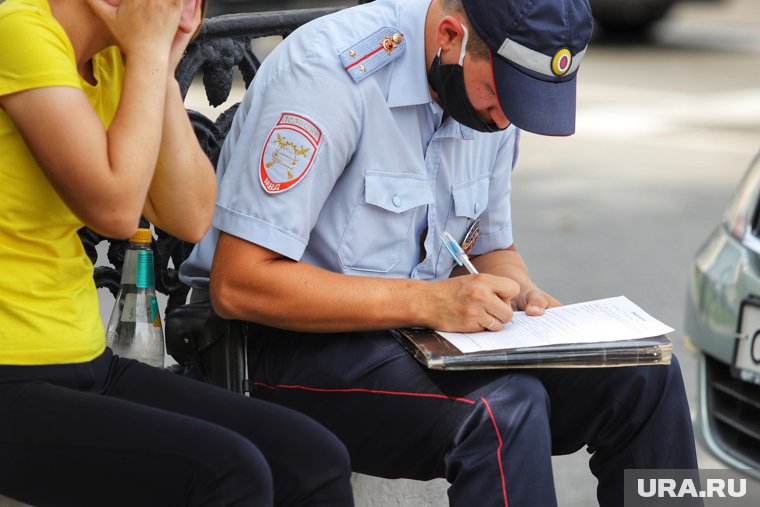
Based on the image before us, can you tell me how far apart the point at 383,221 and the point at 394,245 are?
0.06 meters

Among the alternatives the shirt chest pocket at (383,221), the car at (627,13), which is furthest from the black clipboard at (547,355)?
the car at (627,13)

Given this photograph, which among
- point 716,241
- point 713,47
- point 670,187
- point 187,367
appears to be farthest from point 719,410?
point 713,47

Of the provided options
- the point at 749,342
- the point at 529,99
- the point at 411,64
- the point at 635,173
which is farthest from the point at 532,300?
the point at 635,173

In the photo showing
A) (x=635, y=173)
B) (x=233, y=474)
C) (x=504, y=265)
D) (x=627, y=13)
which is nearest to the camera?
(x=233, y=474)

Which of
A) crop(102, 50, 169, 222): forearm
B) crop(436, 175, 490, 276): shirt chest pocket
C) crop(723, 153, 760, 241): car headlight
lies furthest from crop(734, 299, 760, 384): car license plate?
crop(102, 50, 169, 222): forearm

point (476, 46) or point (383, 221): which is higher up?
point (476, 46)

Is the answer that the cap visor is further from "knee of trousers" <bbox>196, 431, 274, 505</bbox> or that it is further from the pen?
"knee of trousers" <bbox>196, 431, 274, 505</bbox>

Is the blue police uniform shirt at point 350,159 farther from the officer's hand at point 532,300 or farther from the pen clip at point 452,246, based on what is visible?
the officer's hand at point 532,300

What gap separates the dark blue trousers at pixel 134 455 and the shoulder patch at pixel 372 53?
2.45 ft

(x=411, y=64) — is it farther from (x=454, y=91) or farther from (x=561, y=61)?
(x=561, y=61)

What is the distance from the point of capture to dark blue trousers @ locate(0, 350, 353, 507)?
6.61 feet

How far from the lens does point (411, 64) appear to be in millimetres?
2623

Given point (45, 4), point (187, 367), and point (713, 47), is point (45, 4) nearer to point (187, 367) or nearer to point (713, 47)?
point (187, 367)

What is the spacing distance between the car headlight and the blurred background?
17.7 inches
